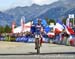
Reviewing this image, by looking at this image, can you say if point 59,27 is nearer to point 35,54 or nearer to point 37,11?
point 35,54

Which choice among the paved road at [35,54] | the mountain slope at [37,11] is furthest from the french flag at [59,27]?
the paved road at [35,54]

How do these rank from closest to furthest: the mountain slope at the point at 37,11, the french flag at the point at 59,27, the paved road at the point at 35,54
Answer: the paved road at the point at 35,54, the french flag at the point at 59,27, the mountain slope at the point at 37,11

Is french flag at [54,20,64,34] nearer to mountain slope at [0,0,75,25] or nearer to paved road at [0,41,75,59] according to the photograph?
mountain slope at [0,0,75,25]

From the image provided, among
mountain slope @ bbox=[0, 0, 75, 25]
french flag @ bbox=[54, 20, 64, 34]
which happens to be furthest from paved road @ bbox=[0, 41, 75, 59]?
mountain slope @ bbox=[0, 0, 75, 25]

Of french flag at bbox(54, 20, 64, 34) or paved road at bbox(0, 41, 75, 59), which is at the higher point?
Answer: french flag at bbox(54, 20, 64, 34)

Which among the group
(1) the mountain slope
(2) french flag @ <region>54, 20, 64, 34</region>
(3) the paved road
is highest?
(1) the mountain slope

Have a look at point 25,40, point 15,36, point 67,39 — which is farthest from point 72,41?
point 15,36

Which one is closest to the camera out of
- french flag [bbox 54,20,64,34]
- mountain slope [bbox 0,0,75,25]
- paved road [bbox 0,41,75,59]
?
paved road [bbox 0,41,75,59]

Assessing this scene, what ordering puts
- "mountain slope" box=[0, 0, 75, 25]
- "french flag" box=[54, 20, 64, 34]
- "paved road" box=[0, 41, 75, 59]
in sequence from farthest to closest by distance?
1. "mountain slope" box=[0, 0, 75, 25]
2. "french flag" box=[54, 20, 64, 34]
3. "paved road" box=[0, 41, 75, 59]

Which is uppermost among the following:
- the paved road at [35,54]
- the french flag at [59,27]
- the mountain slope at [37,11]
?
the mountain slope at [37,11]

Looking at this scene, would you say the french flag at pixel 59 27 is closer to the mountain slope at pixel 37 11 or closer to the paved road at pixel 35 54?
the mountain slope at pixel 37 11

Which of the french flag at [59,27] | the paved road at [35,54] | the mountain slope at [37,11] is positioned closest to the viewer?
the paved road at [35,54]

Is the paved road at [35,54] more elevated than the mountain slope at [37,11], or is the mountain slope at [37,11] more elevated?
the mountain slope at [37,11]

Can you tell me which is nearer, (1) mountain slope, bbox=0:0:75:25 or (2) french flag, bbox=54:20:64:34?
(2) french flag, bbox=54:20:64:34
